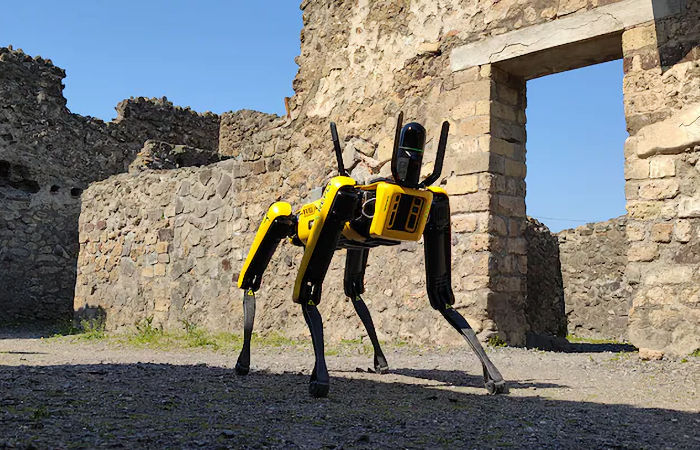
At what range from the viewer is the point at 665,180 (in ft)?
14.6

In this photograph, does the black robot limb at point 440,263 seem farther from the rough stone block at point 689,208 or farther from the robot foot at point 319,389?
the rough stone block at point 689,208

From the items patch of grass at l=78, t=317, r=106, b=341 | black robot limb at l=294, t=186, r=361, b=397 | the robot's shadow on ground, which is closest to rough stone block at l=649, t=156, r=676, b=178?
the robot's shadow on ground

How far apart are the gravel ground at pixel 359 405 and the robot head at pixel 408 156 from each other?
999mm

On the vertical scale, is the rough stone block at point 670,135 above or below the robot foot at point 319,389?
above

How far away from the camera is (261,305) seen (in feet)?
22.4

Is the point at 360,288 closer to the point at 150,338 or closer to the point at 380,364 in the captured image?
the point at 380,364

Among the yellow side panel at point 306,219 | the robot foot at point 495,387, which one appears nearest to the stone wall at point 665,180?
the robot foot at point 495,387

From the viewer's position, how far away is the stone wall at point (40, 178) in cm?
1056

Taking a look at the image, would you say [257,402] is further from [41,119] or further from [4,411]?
[41,119]

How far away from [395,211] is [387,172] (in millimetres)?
2772

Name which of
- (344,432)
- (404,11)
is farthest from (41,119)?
(344,432)

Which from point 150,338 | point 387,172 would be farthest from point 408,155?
point 150,338

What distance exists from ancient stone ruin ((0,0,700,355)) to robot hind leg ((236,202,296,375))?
1.80 m

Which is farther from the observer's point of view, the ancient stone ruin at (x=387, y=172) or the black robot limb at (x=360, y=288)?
the ancient stone ruin at (x=387, y=172)
